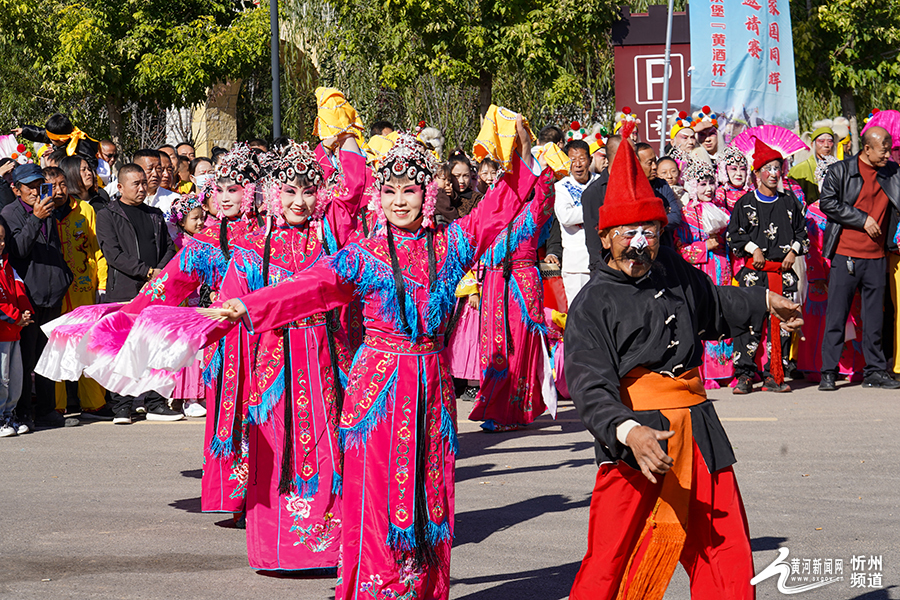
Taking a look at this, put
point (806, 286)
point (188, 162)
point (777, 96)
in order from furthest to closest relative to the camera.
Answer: point (777, 96), point (188, 162), point (806, 286)

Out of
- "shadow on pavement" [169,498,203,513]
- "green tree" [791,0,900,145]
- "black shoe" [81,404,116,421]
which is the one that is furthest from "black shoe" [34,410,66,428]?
"green tree" [791,0,900,145]

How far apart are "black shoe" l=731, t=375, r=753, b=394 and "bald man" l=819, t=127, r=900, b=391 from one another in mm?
664

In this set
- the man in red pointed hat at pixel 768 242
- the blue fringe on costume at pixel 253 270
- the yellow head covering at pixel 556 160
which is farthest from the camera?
the yellow head covering at pixel 556 160

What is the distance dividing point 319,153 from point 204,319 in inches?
102

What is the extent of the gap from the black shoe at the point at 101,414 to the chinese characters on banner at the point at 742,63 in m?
10.1

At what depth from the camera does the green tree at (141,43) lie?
68.9ft

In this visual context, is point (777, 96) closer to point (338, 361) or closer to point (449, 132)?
point (449, 132)

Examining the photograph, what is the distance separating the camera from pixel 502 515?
6.19 meters

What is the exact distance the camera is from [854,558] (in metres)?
5.21

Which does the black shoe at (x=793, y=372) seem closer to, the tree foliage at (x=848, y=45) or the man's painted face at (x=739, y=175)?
the man's painted face at (x=739, y=175)

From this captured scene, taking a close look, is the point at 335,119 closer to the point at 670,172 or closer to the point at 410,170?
the point at 410,170

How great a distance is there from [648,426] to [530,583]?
1.69 meters

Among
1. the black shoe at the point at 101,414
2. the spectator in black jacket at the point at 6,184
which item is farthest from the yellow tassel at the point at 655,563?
the spectator in black jacket at the point at 6,184

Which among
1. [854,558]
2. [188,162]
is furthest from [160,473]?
[188,162]
